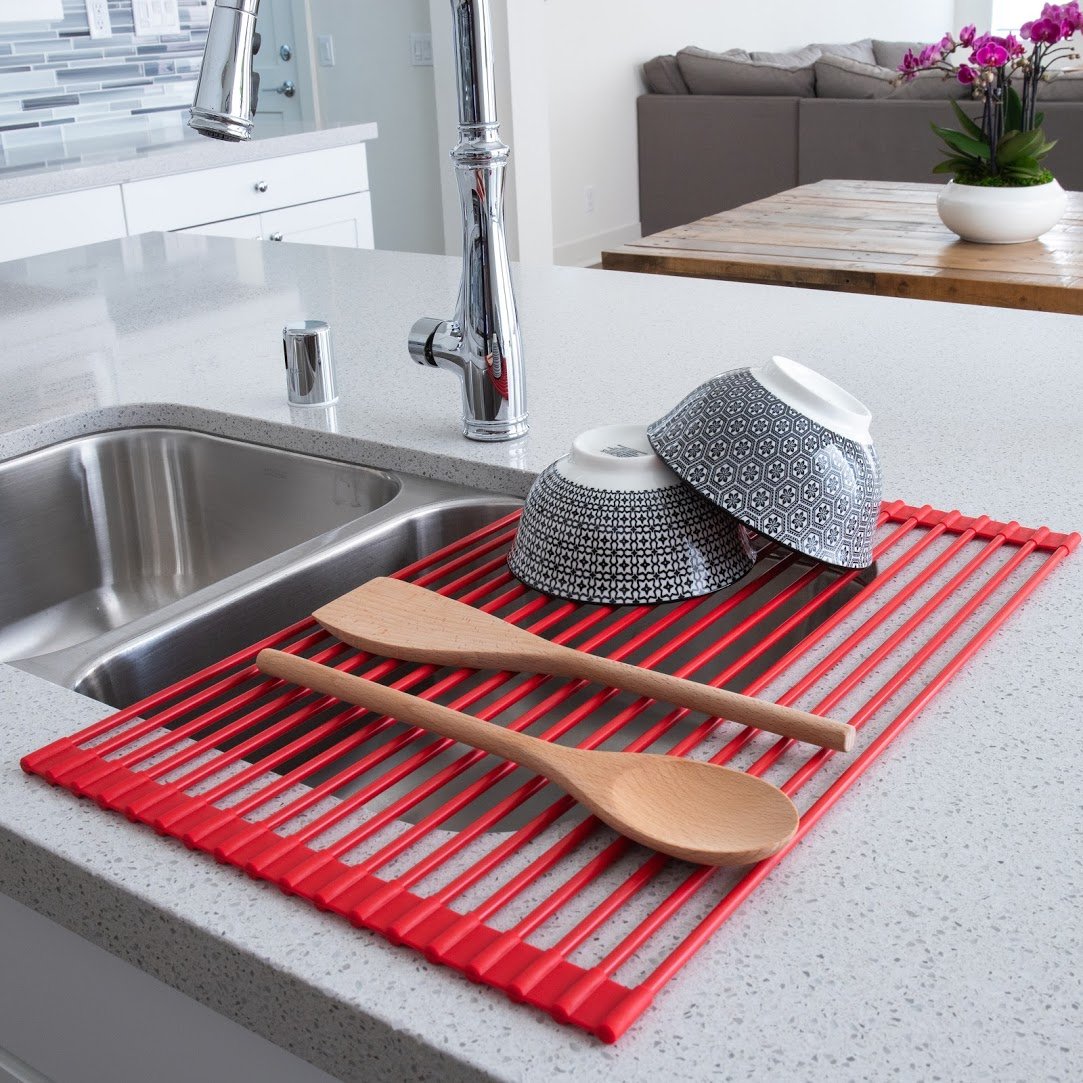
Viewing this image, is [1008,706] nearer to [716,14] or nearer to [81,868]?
[81,868]

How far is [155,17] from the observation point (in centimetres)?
361

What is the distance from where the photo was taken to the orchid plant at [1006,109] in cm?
249

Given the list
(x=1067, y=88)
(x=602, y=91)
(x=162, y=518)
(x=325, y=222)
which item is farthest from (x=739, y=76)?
(x=162, y=518)

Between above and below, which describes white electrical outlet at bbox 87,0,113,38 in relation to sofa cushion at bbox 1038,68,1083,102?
above

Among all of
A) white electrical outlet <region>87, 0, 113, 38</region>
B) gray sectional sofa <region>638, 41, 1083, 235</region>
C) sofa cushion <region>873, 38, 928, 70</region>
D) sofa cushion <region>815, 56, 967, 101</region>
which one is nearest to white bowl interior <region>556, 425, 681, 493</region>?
white electrical outlet <region>87, 0, 113, 38</region>

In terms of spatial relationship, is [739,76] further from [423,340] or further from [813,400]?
[813,400]

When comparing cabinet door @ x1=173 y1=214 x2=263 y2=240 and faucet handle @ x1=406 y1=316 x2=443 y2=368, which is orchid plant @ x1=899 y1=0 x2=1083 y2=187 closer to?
cabinet door @ x1=173 y1=214 x2=263 y2=240

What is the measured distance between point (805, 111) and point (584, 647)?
16.9 feet

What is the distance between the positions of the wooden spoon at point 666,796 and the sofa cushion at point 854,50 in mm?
6955

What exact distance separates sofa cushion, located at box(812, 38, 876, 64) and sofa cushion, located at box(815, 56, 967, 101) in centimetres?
167

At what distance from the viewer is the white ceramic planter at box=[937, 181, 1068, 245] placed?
2598mm

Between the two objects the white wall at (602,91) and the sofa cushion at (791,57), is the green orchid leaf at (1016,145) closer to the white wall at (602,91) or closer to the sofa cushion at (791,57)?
the white wall at (602,91)

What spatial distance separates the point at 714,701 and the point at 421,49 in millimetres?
4640

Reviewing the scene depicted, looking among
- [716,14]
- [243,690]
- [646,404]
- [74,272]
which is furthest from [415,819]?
[716,14]
